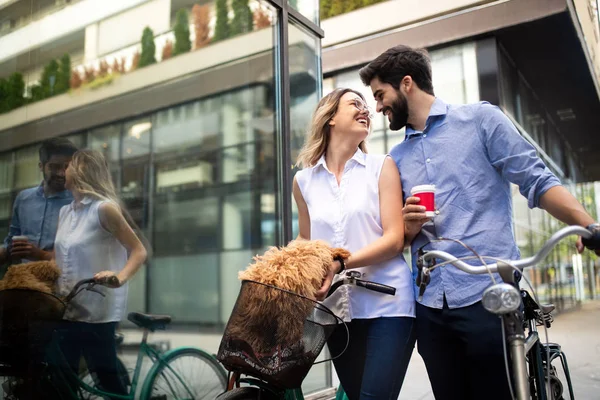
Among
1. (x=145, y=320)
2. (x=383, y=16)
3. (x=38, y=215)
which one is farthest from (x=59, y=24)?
(x=383, y=16)

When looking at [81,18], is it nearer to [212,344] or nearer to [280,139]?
[280,139]

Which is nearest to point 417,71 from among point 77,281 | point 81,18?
point 77,281

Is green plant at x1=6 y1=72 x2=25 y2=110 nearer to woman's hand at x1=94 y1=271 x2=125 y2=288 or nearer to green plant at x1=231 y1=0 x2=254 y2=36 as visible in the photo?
woman's hand at x1=94 y1=271 x2=125 y2=288

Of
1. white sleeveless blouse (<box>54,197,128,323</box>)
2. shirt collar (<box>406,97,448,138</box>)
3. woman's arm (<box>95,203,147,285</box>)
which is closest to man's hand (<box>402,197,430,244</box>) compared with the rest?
shirt collar (<box>406,97,448,138</box>)

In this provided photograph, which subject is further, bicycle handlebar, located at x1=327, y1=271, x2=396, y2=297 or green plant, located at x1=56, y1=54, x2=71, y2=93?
green plant, located at x1=56, y1=54, x2=71, y2=93

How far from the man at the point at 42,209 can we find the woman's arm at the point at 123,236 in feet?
0.72

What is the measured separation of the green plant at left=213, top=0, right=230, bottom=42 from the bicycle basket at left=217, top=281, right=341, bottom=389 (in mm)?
3740

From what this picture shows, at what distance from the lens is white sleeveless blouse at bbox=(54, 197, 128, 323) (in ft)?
10.5

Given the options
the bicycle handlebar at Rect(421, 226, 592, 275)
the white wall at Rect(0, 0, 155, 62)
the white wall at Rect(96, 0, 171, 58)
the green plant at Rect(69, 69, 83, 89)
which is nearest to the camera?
the bicycle handlebar at Rect(421, 226, 592, 275)

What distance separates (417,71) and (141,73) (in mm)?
3558

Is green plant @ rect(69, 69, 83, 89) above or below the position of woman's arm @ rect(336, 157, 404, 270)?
above

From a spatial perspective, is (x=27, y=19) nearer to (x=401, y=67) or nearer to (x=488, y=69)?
(x=401, y=67)

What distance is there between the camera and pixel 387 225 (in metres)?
2.22

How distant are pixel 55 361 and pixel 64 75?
1.89m
